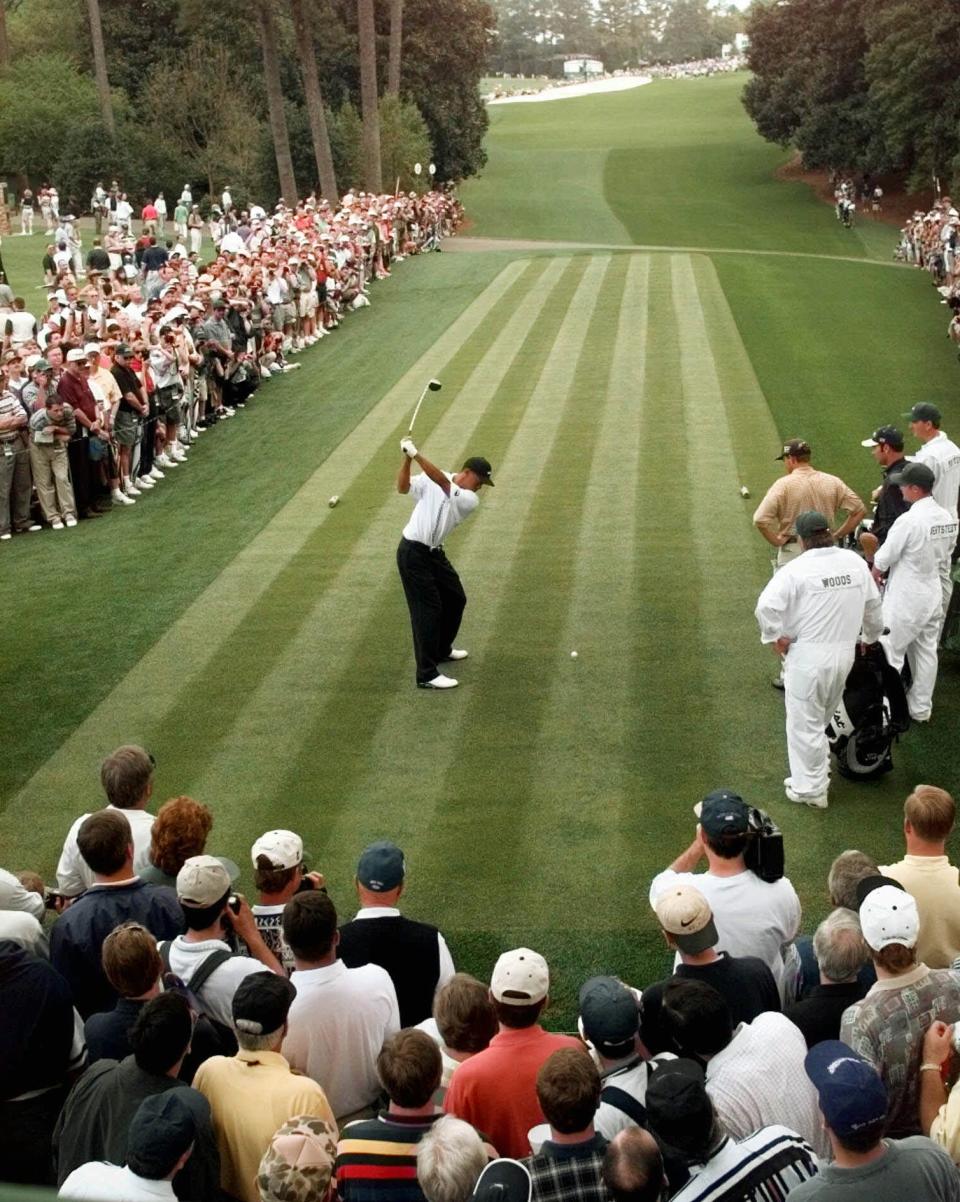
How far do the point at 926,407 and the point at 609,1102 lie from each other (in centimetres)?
850

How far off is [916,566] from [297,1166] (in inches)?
300

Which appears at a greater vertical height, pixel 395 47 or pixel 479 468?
pixel 395 47

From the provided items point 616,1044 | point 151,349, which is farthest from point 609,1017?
point 151,349

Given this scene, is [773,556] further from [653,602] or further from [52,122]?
[52,122]

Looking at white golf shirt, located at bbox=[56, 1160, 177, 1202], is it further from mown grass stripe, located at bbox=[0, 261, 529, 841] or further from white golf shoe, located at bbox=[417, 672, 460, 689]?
white golf shoe, located at bbox=[417, 672, 460, 689]

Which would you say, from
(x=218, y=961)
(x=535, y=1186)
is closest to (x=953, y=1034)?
(x=535, y=1186)

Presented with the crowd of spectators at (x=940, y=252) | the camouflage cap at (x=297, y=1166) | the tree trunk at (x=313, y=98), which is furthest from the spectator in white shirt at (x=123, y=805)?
the tree trunk at (x=313, y=98)

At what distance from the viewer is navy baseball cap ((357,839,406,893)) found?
262 inches

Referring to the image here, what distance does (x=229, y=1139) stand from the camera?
17.3ft

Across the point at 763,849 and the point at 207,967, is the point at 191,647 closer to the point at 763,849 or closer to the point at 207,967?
the point at 207,967

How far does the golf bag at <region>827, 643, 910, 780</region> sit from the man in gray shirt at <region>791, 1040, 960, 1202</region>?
5.89 metres

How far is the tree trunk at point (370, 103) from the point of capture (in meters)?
48.4

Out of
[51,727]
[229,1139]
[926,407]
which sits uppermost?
[926,407]

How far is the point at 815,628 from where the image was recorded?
989 cm
